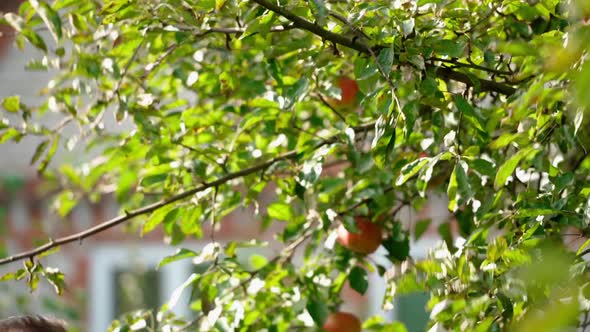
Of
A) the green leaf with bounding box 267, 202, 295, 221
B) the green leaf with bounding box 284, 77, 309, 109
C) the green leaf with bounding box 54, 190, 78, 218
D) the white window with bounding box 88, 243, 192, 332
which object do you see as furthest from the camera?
the white window with bounding box 88, 243, 192, 332

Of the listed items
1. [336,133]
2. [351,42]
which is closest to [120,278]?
[336,133]

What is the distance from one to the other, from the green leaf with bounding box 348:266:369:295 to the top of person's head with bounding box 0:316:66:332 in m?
0.45

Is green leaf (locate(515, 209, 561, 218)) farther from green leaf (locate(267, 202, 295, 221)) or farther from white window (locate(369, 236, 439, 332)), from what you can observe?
white window (locate(369, 236, 439, 332))

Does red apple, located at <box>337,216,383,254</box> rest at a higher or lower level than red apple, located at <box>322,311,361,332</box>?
higher

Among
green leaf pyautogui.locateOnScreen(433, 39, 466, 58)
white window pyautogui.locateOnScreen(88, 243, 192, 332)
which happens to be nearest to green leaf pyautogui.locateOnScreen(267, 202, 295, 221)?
green leaf pyautogui.locateOnScreen(433, 39, 466, 58)

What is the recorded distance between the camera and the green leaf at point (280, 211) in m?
1.67

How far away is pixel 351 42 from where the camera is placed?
1179 millimetres

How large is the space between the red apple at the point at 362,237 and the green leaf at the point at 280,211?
0.30 feet

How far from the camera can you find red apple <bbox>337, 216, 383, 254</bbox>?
160 centimetres

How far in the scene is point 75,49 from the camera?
1.58 m

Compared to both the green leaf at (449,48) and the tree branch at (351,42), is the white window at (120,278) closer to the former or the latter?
the tree branch at (351,42)

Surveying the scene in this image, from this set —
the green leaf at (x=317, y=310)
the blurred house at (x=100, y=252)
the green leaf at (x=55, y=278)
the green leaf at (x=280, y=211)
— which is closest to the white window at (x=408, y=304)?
the blurred house at (x=100, y=252)

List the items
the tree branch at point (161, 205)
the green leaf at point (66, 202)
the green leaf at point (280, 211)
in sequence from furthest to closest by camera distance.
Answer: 1. the green leaf at point (66, 202)
2. the green leaf at point (280, 211)
3. the tree branch at point (161, 205)

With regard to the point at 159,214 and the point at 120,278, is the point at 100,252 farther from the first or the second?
the point at 159,214
